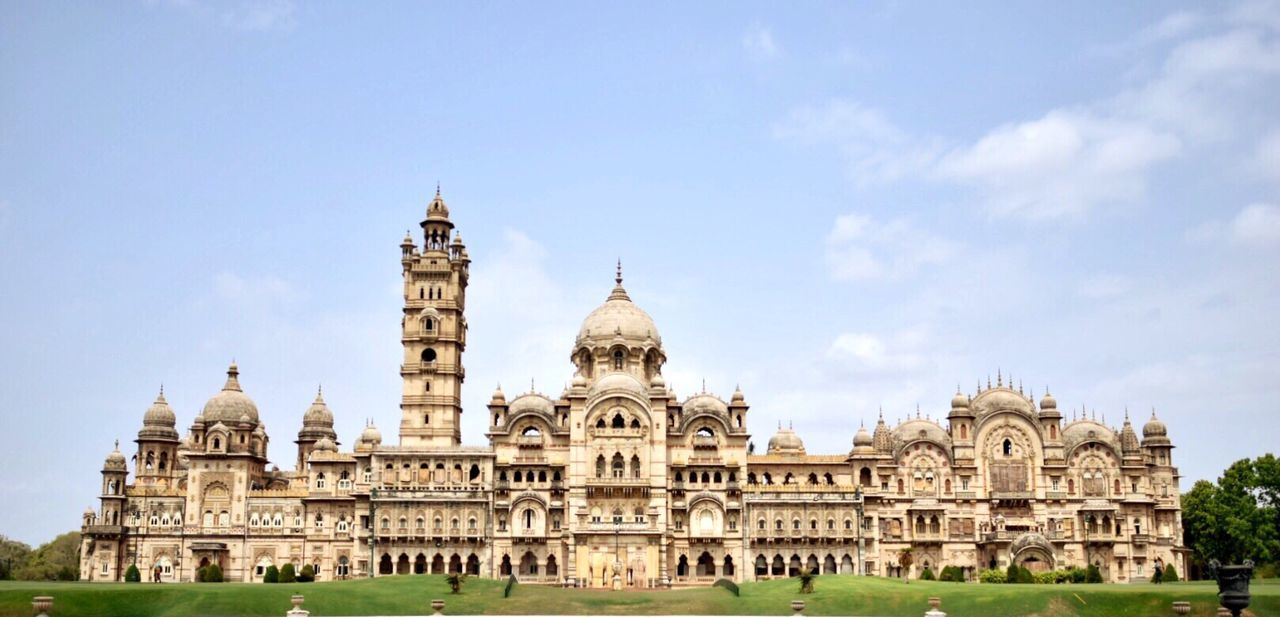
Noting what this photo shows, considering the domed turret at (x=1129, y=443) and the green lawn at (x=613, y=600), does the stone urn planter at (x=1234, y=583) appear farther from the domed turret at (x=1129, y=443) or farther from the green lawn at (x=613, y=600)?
the domed turret at (x=1129, y=443)

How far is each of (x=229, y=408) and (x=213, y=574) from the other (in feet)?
54.2

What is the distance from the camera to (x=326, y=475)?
81.8m

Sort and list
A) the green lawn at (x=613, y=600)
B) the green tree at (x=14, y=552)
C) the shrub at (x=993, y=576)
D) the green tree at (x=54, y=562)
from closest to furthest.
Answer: the green lawn at (x=613, y=600)
the shrub at (x=993, y=576)
the green tree at (x=54, y=562)
the green tree at (x=14, y=552)

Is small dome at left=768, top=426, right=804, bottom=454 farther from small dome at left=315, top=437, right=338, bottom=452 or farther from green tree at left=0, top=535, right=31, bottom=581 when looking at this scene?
green tree at left=0, top=535, right=31, bottom=581

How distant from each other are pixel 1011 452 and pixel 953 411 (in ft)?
14.8

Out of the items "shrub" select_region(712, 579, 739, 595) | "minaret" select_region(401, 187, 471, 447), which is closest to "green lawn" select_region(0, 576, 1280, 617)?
"shrub" select_region(712, 579, 739, 595)

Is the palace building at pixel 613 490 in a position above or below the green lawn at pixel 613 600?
above

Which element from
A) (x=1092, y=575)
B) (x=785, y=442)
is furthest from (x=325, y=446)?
(x=1092, y=575)

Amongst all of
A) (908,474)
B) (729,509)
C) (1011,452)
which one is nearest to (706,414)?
(729,509)

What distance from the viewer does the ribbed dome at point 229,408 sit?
87.1 meters

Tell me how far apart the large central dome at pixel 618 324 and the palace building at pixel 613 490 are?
16cm

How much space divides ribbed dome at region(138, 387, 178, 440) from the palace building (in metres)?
0.19

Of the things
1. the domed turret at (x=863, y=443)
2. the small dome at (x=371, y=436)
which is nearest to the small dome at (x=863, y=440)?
the domed turret at (x=863, y=443)

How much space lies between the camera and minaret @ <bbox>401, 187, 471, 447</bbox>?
8219cm
